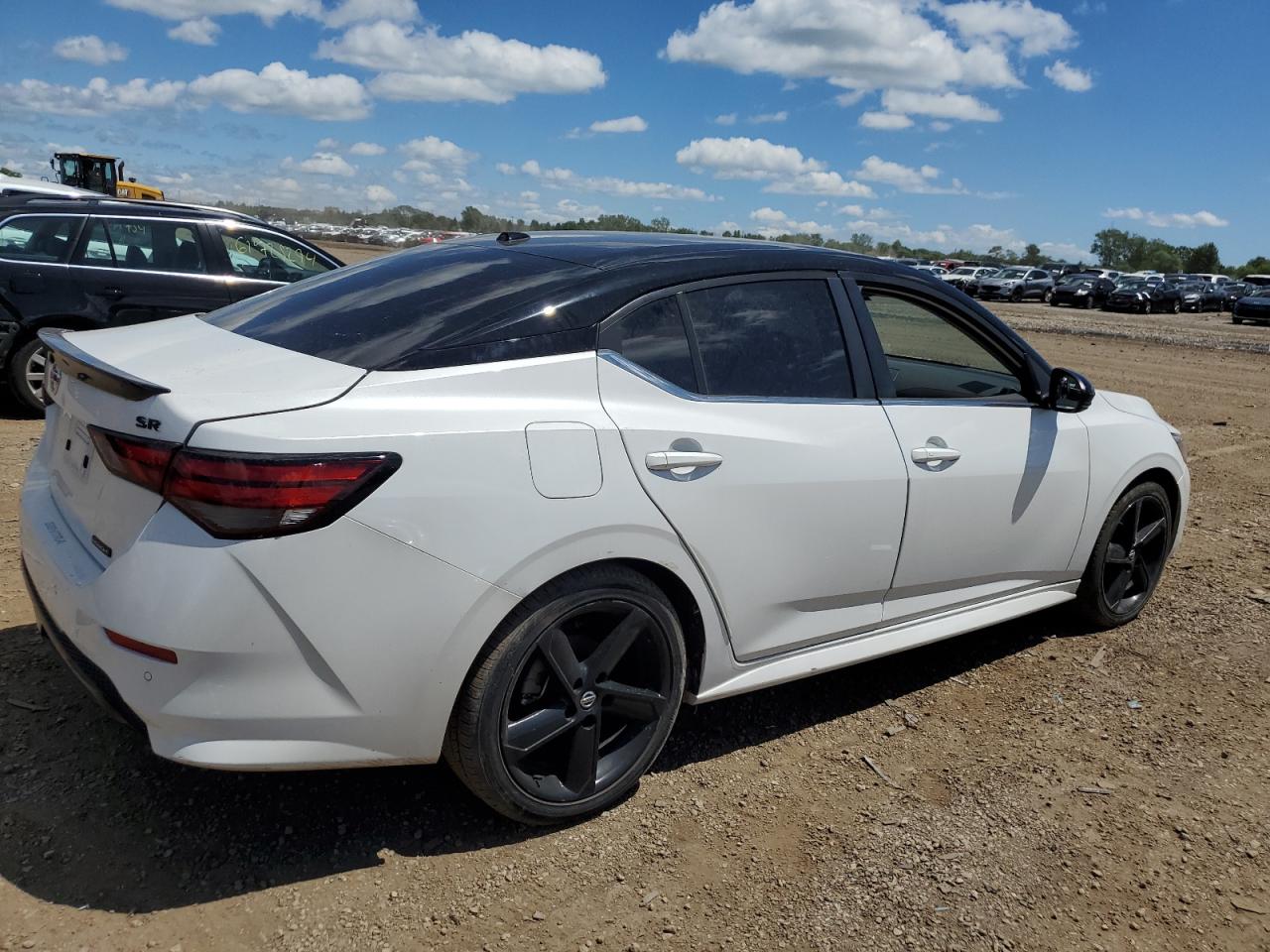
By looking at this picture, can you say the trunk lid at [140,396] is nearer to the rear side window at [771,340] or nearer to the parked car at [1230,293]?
the rear side window at [771,340]

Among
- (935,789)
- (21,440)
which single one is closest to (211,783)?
(935,789)

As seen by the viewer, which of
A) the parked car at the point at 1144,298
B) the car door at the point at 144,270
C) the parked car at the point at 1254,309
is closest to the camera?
the car door at the point at 144,270

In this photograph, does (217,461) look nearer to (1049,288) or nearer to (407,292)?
(407,292)

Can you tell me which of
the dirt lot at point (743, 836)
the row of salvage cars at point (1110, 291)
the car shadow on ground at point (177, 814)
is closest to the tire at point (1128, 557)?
the dirt lot at point (743, 836)

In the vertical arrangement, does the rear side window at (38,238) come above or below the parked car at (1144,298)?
below

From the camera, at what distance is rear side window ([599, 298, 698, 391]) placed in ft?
9.20

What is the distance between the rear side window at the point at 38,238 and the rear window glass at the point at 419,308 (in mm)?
5199

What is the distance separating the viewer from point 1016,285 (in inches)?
1677

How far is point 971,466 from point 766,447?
1.00m

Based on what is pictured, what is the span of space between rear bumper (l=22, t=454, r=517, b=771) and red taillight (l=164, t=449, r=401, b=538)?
0.04m

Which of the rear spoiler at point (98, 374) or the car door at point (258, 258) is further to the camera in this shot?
the car door at point (258, 258)

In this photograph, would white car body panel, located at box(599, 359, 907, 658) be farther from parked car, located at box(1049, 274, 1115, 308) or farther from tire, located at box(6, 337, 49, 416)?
parked car, located at box(1049, 274, 1115, 308)

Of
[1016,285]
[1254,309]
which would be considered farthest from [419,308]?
[1016,285]

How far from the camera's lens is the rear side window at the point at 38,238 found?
24.1 ft
